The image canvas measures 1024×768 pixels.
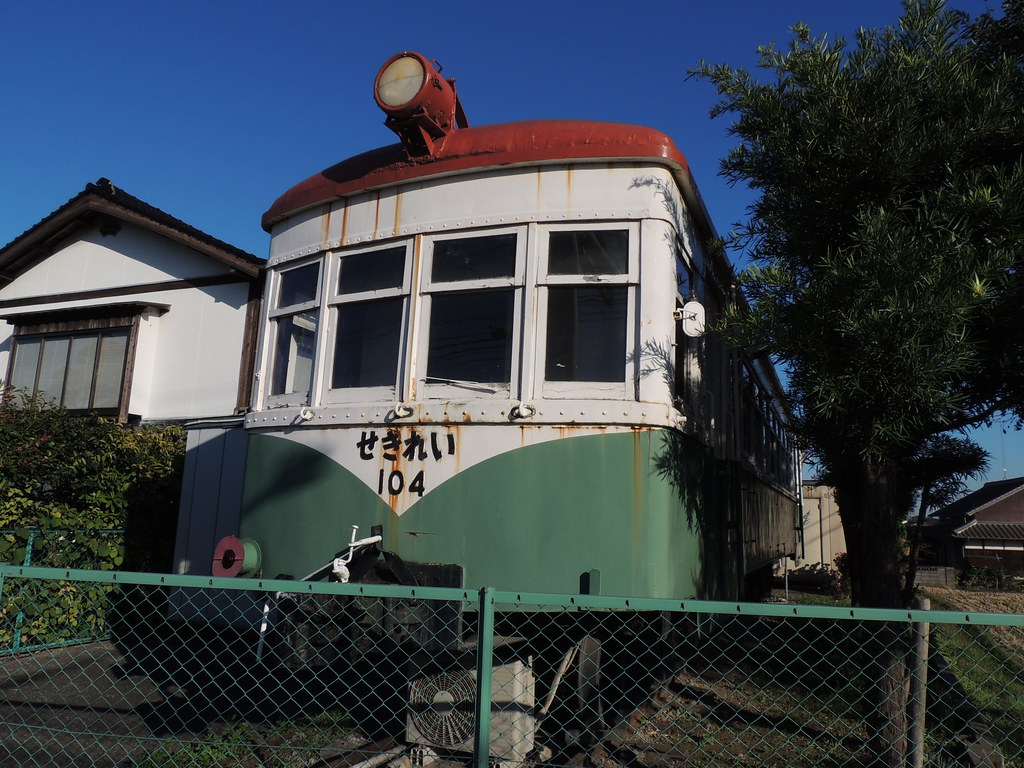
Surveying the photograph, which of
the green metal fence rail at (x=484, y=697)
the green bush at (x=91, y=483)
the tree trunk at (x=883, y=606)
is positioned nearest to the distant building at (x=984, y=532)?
the green metal fence rail at (x=484, y=697)

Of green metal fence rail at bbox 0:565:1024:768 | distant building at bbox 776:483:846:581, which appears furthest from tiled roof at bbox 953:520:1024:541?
green metal fence rail at bbox 0:565:1024:768

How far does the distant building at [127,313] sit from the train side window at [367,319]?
4217 mm

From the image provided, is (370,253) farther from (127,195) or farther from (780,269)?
(127,195)

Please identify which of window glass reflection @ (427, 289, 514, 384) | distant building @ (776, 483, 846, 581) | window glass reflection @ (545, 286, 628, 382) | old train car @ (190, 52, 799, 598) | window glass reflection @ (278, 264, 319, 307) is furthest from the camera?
distant building @ (776, 483, 846, 581)

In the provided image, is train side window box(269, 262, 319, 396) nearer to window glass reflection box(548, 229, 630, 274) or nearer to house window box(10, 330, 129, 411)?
window glass reflection box(548, 229, 630, 274)

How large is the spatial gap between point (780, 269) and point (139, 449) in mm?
6595

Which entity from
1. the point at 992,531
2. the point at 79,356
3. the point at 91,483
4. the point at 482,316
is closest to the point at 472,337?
the point at 482,316

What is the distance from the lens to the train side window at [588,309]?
4.00 m

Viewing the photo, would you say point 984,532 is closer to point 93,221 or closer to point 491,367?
point 93,221

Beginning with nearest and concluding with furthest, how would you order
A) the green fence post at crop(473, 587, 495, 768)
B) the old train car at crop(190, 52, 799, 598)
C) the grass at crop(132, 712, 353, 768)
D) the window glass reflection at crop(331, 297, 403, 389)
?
1. the green fence post at crop(473, 587, 495, 768)
2. the old train car at crop(190, 52, 799, 598)
3. the grass at crop(132, 712, 353, 768)
4. the window glass reflection at crop(331, 297, 403, 389)

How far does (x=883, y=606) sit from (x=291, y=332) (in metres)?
3.77

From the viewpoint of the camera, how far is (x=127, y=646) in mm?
7059

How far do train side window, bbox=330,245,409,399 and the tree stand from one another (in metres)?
1.80

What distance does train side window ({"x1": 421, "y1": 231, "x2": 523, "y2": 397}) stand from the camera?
4121mm
